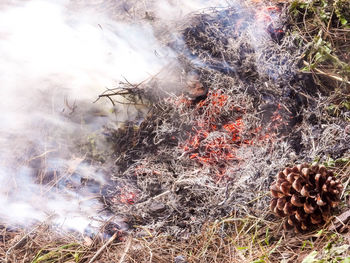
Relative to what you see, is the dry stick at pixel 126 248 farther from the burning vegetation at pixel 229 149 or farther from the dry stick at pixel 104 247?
the dry stick at pixel 104 247

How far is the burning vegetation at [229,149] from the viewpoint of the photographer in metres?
2.08

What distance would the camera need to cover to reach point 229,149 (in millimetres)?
2576

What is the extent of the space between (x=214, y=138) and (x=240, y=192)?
498 millimetres

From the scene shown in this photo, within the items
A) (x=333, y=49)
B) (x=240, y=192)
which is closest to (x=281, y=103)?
(x=333, y=49)

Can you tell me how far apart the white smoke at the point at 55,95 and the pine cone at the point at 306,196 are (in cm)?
149

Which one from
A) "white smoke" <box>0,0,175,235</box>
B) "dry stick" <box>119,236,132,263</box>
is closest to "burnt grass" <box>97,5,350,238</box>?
"dry stick" <box>119,236,132,263</box>

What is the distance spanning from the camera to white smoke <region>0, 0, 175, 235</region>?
2.74m

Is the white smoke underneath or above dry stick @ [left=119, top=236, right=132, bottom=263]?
above

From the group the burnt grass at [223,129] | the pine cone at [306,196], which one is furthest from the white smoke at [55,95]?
the pine cone at [306,196]

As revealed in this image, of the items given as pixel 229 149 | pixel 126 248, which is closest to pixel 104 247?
pixel 126 248

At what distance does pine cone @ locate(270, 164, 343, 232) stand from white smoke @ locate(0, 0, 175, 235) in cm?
149

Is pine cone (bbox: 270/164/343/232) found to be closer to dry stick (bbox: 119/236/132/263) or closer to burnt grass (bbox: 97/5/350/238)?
burnt grass (bbox: 97/5/350/238)

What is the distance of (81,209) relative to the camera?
105 inches

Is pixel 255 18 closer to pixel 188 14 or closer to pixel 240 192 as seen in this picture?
pixel 188 14
